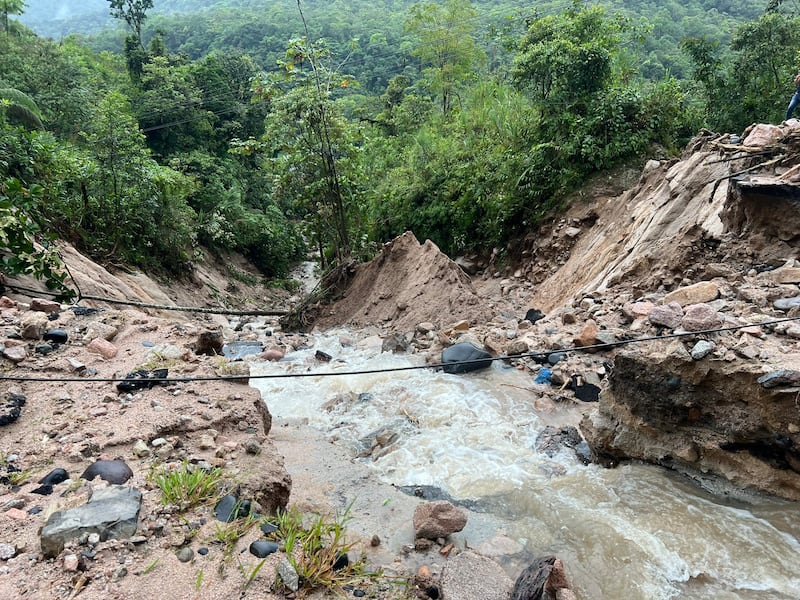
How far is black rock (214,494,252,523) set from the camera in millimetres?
2771

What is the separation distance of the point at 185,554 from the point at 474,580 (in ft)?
4.99

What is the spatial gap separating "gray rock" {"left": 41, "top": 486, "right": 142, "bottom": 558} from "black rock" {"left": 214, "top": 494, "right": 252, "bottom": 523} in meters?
0.41

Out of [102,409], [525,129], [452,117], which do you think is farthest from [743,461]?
[452,117]

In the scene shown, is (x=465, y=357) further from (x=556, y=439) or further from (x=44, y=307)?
(x=44, y=307)

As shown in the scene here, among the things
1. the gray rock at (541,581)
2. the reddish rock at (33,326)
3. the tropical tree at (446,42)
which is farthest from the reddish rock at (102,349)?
the tropical tree at (446,42)

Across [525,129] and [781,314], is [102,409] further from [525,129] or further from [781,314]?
[525,129]

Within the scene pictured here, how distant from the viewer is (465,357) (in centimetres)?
647

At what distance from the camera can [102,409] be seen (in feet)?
12.3

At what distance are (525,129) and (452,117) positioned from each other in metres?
5.95

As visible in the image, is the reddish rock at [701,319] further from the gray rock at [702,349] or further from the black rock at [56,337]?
the black rock at [56,337]

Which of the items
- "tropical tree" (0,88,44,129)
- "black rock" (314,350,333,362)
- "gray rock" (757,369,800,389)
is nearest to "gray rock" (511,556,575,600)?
"gray rock" (757,369,800,389)

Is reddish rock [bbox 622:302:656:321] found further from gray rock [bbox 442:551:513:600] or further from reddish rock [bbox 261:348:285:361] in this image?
reddish rock [bbox 261:348:285:361]

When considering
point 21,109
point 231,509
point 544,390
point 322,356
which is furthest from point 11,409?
point 21,109

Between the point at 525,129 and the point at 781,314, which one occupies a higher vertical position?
the point at 525,129
